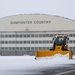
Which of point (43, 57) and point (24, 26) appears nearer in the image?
point (43, 57)

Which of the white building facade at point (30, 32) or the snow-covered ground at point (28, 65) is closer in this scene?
the snow-covered ground at point (28, 65)

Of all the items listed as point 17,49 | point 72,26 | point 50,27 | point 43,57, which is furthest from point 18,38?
point 43,57

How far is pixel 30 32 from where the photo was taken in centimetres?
8669

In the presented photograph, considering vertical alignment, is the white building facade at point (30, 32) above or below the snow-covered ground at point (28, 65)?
above

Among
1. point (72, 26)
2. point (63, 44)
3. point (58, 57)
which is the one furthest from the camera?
point (72, 26)

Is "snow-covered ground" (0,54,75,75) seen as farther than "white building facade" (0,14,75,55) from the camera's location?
No

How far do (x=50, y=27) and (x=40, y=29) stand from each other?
9.19 feet

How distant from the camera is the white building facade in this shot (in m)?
85.7

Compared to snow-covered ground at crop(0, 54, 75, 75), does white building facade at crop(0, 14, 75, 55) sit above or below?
above

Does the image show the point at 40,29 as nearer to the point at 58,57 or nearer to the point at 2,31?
the point at 2,31

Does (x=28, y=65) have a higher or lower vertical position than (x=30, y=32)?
lower

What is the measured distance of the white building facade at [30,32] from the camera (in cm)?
8570

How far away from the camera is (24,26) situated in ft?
284

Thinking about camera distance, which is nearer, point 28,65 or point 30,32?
point 28,65
